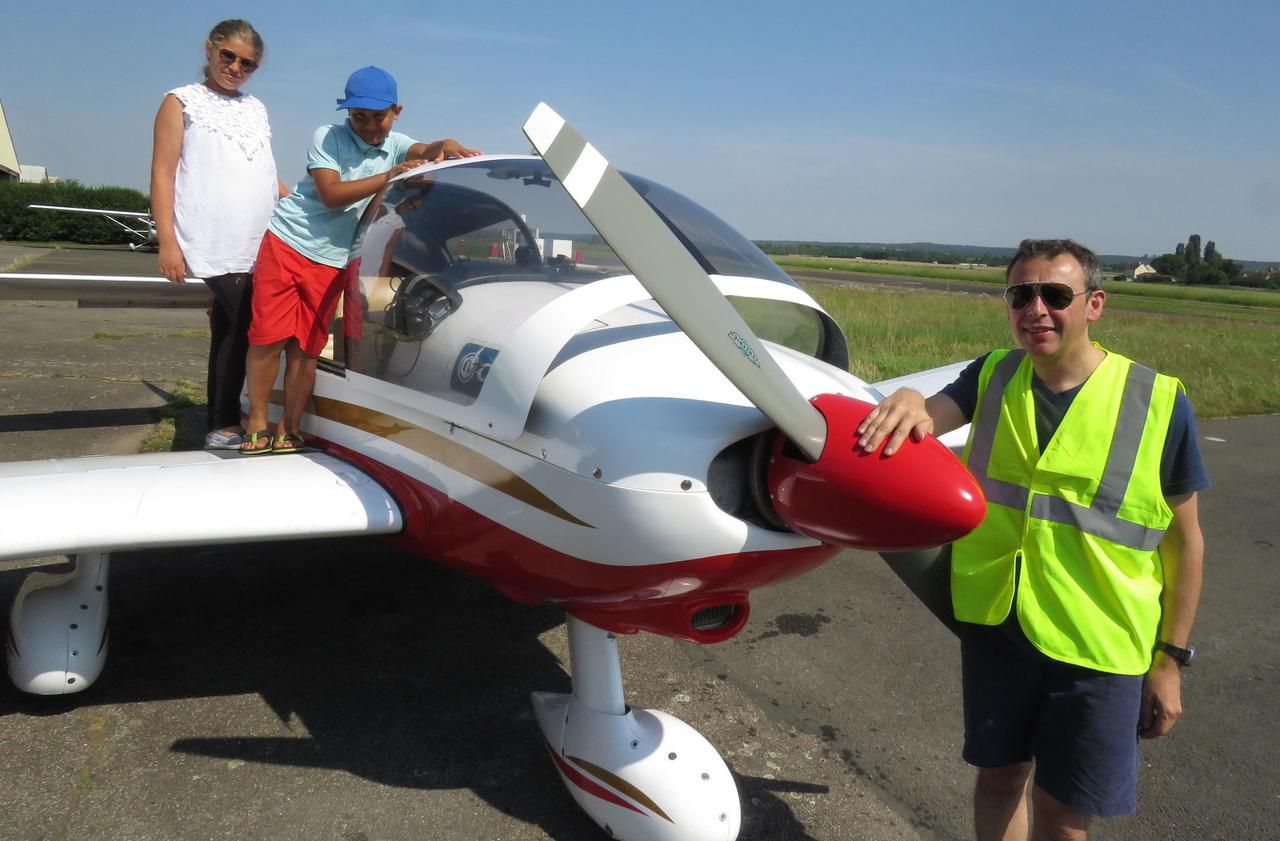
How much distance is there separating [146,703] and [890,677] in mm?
2674

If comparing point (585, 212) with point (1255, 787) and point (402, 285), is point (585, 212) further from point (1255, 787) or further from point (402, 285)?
point (1255, 787)

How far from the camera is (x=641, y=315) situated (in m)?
2.61

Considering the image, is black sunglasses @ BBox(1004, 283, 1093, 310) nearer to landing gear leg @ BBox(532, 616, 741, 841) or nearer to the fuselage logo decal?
the fuselage logo decal

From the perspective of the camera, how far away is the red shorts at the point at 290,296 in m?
3.34

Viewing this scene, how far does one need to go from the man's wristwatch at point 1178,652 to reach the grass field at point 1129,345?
7537mm

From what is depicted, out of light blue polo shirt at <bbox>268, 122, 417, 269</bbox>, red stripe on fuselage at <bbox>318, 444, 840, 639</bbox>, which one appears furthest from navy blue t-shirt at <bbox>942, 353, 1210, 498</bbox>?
light blue polo shirt at <bbox>268, 122, 417, 269</bbox>

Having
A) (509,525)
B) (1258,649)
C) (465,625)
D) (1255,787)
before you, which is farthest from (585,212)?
(1258,649)

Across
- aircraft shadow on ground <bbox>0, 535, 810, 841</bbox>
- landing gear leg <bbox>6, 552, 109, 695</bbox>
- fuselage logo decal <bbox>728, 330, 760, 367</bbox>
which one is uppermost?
fuselage logo decal <bbox>728, 330, 760, 367</bbox>

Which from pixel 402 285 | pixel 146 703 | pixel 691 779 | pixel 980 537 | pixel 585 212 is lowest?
pixel 146 703

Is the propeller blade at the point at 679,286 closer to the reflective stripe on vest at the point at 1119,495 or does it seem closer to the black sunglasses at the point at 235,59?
the reflective stripe on vest at the point at 1119,495

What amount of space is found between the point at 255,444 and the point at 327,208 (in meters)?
0.91

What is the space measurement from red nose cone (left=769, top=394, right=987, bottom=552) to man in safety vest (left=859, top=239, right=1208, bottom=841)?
45 millimetres

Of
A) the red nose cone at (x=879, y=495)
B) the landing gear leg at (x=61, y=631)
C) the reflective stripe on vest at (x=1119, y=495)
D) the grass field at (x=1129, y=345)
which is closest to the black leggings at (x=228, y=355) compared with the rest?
the landing gear leg at (x=61, y=631)

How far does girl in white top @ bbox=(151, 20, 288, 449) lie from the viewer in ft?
11.6
